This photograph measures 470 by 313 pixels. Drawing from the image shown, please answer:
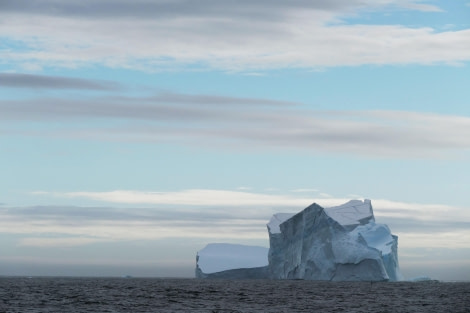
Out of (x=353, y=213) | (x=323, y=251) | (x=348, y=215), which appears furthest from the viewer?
(x=353, y=213)

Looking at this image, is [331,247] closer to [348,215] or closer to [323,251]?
[323,251]

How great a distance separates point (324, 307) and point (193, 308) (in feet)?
26.7

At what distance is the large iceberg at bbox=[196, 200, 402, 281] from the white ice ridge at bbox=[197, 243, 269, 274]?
7.19ft

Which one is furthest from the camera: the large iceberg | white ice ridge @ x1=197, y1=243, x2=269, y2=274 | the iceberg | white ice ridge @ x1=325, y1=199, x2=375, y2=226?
white ice ridge @ x1=197, y1=243, x2=269, y2=274

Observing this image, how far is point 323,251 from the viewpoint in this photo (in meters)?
78.6

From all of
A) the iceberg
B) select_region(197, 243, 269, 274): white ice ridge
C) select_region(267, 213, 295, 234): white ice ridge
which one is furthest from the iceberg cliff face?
select_region(197, 243, 269, 274): white ice ridge

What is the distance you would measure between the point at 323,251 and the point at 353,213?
12957 millimetres

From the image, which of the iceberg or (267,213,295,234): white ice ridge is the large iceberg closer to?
(267,213,295,234): white ice ridge

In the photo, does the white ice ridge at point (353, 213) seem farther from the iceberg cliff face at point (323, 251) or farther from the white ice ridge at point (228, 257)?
the white ice ridge at point (228, 257)

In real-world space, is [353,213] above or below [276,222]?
above

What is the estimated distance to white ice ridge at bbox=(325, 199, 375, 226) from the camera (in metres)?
88.0

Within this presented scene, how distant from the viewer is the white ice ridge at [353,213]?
8800cm

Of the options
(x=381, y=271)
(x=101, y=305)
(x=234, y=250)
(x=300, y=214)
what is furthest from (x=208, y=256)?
(x=101, y=305)

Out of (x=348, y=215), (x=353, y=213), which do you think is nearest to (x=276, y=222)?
(x=348, y=215)
